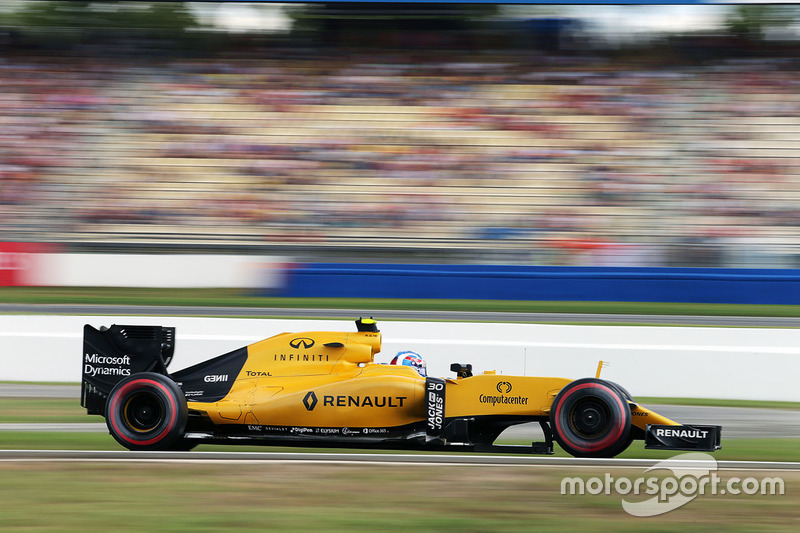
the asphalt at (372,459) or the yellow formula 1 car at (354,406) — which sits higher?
the yellow formula 1 car at (354,406)

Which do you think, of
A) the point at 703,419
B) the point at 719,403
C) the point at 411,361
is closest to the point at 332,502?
the point at 411,361

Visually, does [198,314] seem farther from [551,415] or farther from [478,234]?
[551,415]

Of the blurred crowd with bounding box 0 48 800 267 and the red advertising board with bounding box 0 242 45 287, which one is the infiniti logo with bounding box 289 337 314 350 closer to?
the blurred crowd with bounding box 0 48 800 267

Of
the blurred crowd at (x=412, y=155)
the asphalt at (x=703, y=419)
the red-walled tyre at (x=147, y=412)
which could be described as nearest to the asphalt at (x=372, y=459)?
the red-walled tyre at (x=147, y=412)

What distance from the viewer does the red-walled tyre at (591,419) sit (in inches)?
205

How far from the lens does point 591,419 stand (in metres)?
5.28

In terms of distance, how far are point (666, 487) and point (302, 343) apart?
7.58 ft

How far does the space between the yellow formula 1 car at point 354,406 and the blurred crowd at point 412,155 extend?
25.8ft

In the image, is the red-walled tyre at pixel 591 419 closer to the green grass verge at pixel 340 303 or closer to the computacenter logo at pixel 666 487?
the computacenter logo at pixel 666 487

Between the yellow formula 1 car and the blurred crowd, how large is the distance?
7.87 m

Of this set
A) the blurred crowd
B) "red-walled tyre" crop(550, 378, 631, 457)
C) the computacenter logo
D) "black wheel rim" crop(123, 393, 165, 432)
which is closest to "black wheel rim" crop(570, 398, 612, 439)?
"red-walled tyre" crop(550, 378, 631, 457)

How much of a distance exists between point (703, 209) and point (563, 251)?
2274 mm

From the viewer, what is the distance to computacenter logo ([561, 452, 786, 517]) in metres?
4.58

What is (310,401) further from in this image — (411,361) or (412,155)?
(412,155)
